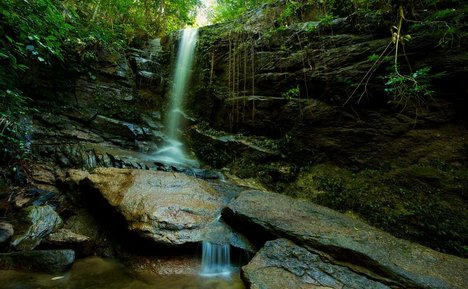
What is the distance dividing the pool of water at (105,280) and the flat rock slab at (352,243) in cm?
84

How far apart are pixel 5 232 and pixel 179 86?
680 cm

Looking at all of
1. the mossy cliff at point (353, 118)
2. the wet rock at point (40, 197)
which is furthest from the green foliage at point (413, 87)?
the wet rock at point (40, 197)

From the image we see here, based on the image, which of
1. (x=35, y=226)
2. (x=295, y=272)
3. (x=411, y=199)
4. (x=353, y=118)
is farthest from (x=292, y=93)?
(x=35, y=226)

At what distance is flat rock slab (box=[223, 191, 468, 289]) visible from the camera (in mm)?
2607

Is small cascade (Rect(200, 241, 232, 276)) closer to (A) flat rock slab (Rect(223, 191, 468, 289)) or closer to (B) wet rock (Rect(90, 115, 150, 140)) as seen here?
(A) flat rock slab (Rect(223, 191, 468, 289))

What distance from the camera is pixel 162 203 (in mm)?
3713

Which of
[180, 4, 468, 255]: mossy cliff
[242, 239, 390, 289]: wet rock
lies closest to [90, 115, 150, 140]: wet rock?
[180, 4, 468, 255]: mossy cliff

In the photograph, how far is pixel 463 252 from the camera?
361 centimetres

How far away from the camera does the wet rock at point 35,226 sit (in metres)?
3.28

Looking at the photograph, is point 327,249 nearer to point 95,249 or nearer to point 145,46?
point 95,249

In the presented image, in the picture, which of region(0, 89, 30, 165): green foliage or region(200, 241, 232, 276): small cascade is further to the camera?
region(0, 89, 30, 165): green foliage

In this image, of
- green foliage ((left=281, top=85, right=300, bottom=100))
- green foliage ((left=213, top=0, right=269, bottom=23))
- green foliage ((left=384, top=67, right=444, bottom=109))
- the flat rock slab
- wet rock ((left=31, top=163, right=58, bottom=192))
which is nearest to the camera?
the flat rock slab

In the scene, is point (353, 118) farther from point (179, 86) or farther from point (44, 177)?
point (44, 177)

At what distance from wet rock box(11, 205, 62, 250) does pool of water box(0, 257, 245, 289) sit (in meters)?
0.55
